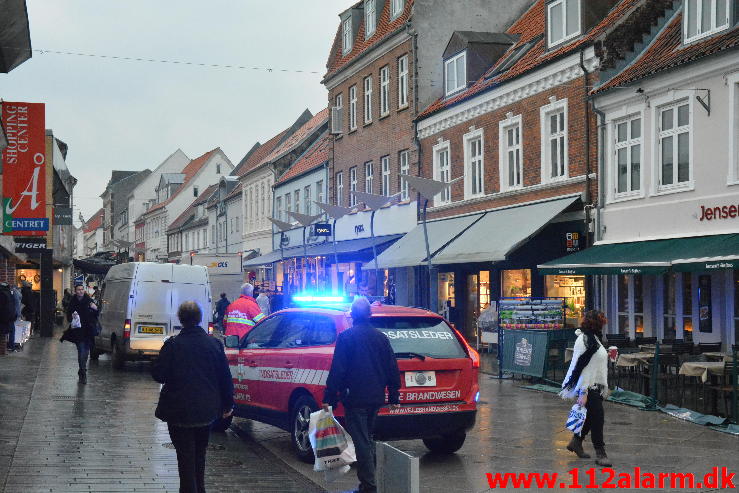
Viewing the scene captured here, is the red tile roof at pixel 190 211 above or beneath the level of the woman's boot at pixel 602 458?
above

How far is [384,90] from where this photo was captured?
34812mm

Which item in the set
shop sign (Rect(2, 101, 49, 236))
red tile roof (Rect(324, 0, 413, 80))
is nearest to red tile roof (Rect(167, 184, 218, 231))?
red tile roof (Rect(324, 0, 413, 80))

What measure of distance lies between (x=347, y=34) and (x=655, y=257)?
23.7 meters

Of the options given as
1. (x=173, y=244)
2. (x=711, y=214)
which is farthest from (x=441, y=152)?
(x=173, y=244)

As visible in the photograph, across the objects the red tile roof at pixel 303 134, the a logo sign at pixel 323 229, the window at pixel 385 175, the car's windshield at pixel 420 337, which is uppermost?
the red tile roof at pixel 303 134

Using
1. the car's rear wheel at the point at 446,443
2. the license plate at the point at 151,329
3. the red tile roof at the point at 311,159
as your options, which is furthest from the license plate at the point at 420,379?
the red tile roof at the point at 311,159

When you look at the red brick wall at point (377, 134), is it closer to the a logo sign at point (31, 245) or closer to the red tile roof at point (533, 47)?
the red tile roof at point (533, 47)

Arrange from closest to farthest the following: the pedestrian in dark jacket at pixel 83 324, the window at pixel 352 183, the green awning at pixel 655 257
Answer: the green awning at pixel 655 257, the pedestrian in dark jacket at pixel 83 324, the window at pixel 352 183

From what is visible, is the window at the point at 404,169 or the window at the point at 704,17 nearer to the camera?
the window at the point at 704,17

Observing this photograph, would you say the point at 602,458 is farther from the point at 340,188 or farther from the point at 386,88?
the point at 340,188

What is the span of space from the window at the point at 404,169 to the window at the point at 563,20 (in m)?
8.77

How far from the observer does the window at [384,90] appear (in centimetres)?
3438

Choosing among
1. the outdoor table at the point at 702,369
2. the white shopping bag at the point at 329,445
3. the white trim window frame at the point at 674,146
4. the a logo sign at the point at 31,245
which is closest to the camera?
the white shopping bag at the point at 329,445

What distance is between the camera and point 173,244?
3418 inches
